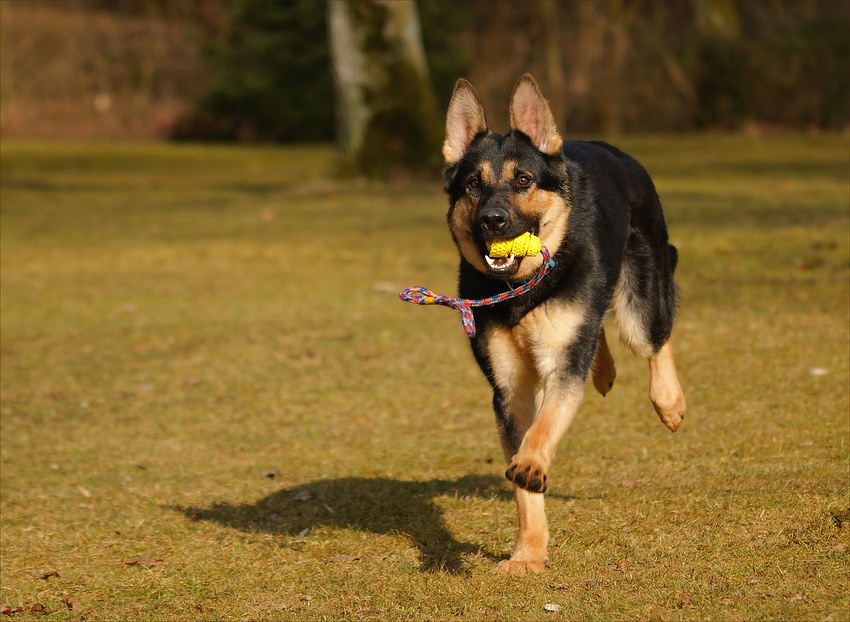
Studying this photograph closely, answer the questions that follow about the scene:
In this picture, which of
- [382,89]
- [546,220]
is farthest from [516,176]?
[382,89]

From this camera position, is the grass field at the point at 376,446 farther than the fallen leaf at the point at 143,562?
No

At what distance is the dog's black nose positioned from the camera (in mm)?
4660

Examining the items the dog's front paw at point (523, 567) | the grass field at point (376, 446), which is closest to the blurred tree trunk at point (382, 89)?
the grass field at point (376, 446)

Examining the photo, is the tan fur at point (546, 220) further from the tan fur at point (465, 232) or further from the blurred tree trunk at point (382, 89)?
the blurred tree trunk at point (382, 89)

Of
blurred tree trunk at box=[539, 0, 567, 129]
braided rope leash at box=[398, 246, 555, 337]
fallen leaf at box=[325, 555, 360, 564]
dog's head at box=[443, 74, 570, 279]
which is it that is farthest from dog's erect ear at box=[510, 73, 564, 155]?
blurred tree trunk at box=[539, 0, 567, 129]

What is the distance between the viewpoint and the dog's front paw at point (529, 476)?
172 inches

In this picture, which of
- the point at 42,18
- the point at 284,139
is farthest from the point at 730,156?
the point at 42,18

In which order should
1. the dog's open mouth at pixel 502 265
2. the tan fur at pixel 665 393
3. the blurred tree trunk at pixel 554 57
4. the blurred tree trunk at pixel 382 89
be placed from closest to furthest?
the dog's open mouth at pixel 502 265, the tan fur at pixel 665 393, the blurred tree trunk at pixel 382 89, the blurred tree trunk at pixel 554 57

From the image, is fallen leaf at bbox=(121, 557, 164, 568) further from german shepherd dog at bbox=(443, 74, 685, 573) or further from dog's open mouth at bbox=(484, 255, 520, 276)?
dog's open mouth at bbox=(484, 255, 520, 276)

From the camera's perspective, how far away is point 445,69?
33.0 meters

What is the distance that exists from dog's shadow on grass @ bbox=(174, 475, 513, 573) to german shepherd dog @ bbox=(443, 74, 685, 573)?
2.38ft

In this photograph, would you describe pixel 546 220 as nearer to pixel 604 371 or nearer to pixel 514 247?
pixel 514 247

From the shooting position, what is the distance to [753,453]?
6.04m

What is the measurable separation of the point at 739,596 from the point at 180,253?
424 inches
